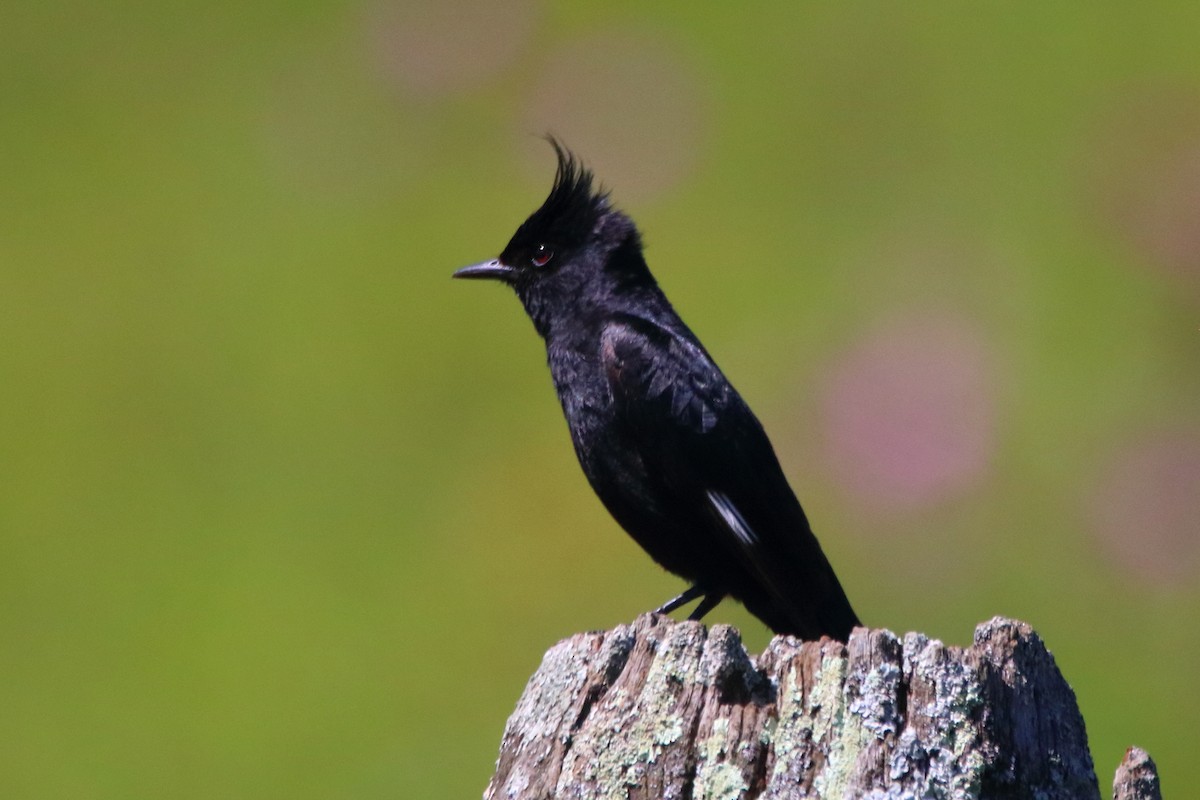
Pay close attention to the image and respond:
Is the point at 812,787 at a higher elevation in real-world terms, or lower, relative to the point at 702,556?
lower

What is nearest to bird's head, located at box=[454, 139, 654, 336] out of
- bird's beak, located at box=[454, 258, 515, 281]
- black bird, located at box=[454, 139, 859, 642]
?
bird's beak, located at box=[454, 258, 515, 281]

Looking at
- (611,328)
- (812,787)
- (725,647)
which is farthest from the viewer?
(611,328)

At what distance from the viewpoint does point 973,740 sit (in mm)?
2619

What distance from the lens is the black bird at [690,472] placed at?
15.5 feet

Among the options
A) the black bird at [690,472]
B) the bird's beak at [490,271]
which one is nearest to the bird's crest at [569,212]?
the bird's beak at [490,271]

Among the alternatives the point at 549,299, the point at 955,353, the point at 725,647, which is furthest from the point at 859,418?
the point at 725,647

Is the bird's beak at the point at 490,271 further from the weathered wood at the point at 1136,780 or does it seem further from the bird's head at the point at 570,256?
the weathered wood at the point at 1136,780

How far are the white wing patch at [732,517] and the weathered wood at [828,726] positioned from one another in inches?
74.1

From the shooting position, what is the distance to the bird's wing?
4707 mm

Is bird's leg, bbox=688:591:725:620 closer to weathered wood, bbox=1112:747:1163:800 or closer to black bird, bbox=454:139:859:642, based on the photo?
black bird, bbox=454:139:859:642

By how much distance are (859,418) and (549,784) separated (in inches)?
181

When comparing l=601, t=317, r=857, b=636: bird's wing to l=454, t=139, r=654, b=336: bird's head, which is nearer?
l=601, t=317, r=857, b=636: bird's wing

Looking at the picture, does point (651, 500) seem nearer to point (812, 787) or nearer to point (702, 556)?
point (702, 556)

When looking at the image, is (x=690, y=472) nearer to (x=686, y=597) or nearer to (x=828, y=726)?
(x=686, y=597)
